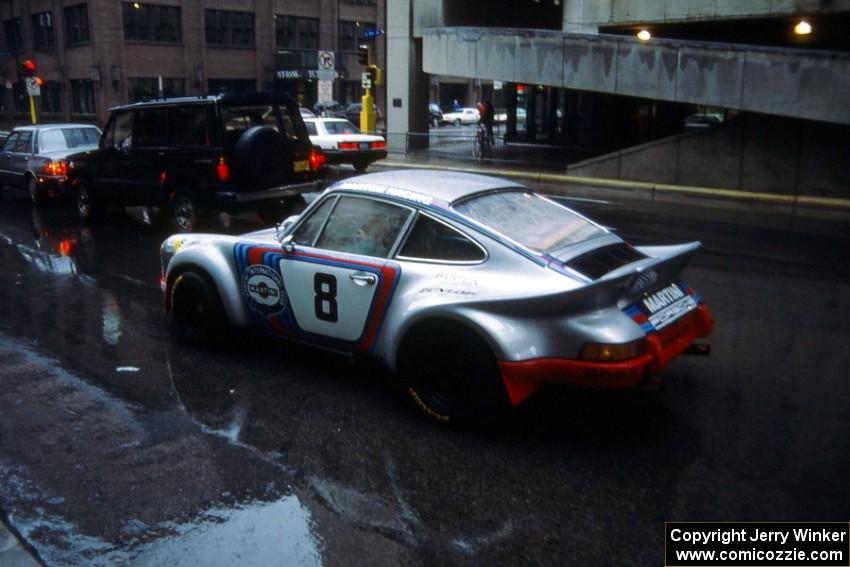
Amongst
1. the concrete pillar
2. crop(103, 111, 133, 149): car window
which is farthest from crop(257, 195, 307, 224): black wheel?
the concrete pillar

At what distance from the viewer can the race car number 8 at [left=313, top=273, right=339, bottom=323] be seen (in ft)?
18.3

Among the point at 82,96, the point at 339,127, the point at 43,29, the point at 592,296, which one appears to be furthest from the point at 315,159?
the point at 43,29

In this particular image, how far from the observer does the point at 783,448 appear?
4.77m

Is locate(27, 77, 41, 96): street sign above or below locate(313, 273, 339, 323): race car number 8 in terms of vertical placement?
above

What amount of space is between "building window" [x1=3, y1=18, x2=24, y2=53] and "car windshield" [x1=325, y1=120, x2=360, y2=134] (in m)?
44.7

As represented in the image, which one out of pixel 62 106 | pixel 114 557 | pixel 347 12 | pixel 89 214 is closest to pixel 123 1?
pixel 62 106

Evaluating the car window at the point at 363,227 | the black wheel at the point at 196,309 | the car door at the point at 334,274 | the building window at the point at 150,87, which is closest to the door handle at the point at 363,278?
the car door at the point at 334,274

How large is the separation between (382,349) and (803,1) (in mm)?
17001

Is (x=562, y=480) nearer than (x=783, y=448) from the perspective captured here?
Yes

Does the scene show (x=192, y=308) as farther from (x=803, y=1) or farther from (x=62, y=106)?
(x=62, y=106)

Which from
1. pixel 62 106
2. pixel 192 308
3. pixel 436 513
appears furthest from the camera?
pixel 62 106

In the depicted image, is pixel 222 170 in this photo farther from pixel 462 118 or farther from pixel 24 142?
pixel 462 118

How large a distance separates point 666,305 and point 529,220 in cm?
107

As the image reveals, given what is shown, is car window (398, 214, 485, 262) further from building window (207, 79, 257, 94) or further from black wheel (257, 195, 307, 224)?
building window (207, 79, 257, 94)
